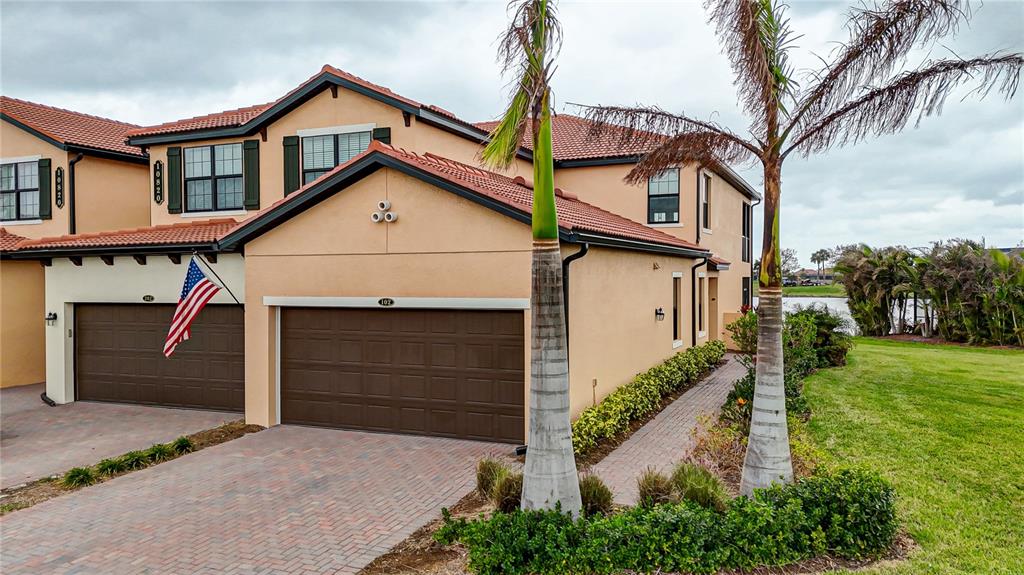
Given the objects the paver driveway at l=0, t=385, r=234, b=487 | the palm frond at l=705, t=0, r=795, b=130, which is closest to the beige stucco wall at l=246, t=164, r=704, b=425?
the paver driveway at l=0, t=385, r=234, b=487

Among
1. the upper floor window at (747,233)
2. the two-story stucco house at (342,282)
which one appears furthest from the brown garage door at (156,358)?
the upper floor window at (747,233)

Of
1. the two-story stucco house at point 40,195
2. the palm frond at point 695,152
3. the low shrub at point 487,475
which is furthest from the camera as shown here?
the two-story stucco house at point 40,195

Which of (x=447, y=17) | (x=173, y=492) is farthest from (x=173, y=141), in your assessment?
(x=173, y=492)

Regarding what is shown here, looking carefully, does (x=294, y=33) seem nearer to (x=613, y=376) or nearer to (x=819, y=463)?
(x=613, y=376)

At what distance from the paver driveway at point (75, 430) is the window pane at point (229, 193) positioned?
211 inches

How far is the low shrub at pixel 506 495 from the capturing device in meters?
7.12

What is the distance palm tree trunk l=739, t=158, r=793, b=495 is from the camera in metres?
6.86

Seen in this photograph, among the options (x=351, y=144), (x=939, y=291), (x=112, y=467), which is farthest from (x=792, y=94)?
(x=939, y=291)

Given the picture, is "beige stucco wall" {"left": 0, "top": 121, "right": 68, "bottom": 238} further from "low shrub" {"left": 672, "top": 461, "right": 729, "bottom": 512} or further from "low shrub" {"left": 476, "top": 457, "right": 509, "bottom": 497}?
"low shrub" {"left": 672, "top": 461, "right": 729, "bottom": 512}

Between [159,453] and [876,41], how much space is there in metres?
11.8

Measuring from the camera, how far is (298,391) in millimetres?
12062

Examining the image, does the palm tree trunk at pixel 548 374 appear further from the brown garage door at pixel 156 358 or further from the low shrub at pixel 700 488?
the brown garage door at pixel 156 358

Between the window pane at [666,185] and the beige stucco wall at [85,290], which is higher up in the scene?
the window pane at [666,185]

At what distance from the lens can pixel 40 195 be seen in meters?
18.1
